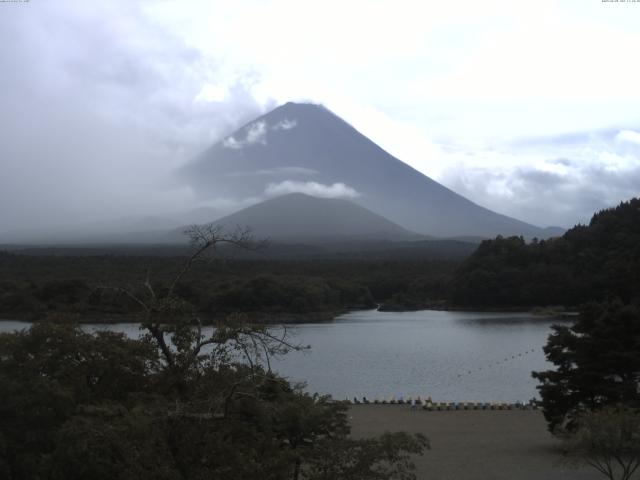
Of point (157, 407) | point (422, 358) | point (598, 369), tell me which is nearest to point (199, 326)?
point (157, 407)

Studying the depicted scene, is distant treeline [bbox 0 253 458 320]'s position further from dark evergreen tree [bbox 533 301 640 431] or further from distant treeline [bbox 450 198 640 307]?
dark evergreen tree [bbox 533 301 640 431]

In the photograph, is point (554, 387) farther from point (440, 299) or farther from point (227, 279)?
point (440, 299)

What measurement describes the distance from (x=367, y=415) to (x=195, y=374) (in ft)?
33.0

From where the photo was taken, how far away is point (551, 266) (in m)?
45.1

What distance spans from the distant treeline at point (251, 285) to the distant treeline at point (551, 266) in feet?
13.4

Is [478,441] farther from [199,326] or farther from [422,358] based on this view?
[422,358]

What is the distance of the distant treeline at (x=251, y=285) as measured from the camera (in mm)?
35531

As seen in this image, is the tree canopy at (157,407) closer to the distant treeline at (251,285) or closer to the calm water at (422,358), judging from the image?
the calm water at (422,358)

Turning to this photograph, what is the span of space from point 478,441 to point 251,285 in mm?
29586

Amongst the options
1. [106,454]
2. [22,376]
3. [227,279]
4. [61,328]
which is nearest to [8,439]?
[22,376]

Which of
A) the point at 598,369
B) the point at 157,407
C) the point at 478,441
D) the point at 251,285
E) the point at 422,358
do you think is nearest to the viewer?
the point at 157,407

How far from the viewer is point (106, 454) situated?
4.62 m

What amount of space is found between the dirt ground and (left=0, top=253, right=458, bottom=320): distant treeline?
14531 millimetres

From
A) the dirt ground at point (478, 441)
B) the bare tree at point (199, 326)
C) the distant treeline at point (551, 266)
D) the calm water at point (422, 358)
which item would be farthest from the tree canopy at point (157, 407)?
the distant treeline at point (551, 266)
